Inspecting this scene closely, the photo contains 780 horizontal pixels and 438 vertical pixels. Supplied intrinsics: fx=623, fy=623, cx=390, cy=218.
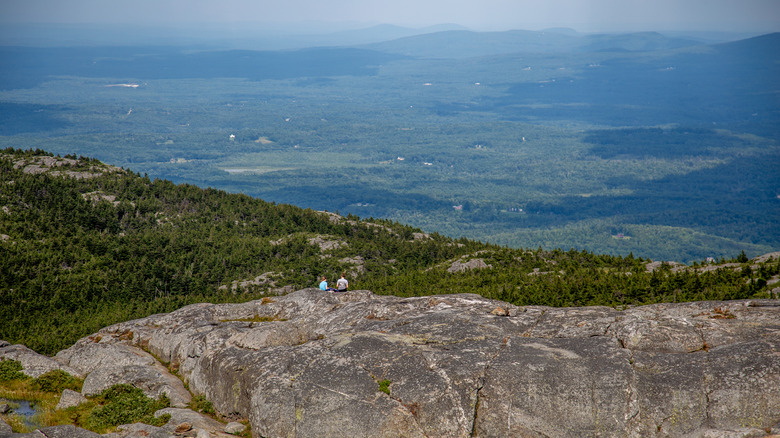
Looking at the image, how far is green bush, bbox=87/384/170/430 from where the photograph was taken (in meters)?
20.3

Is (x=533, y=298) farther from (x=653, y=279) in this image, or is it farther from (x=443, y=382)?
(x=443, y=382)

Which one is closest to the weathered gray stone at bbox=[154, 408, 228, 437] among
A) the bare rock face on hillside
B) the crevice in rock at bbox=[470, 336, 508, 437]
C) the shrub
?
the bare rock face on hillside

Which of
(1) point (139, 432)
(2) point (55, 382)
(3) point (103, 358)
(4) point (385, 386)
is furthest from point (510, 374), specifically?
(2) point (55, 382)

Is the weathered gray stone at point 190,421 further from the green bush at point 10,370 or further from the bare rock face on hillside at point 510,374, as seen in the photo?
the green bush at point 10,370

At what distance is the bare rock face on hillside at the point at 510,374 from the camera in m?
17.7

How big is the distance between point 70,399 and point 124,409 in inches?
97.8

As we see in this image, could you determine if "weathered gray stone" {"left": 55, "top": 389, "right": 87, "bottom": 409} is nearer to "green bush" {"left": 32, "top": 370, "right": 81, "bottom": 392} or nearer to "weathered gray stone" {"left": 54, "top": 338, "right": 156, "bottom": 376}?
"green bush" {"left": 32, "top": 370, "right": 81, "bottom": 392}

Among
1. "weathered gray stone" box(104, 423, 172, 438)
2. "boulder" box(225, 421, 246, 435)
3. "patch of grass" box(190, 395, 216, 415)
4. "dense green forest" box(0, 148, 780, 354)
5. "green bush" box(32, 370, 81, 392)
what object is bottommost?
"dense green forest" box(0, 148, 780, 354)

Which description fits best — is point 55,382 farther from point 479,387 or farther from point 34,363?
point 479,387

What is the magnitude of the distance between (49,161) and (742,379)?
73.3 metres

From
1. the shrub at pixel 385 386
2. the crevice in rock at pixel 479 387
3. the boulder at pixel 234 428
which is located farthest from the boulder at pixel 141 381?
the crevice in rock at pixel 479 387

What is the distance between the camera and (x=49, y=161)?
71125 mm

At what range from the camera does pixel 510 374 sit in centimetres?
1889

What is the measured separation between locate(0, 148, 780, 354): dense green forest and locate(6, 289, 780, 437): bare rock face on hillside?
8.22 m
